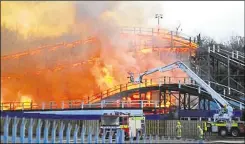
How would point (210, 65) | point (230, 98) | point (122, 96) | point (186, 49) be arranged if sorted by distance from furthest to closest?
point (186, 49), point (210, 65), point (122, 96), point (230, 98)

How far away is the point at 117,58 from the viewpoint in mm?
59969

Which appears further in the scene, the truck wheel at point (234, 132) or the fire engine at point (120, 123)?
the truck wheel at point (234, 132)

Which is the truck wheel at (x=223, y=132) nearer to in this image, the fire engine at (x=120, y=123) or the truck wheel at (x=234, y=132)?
the truck wheel at (x=234, y=132)

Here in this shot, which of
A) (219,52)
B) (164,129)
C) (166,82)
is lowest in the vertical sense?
(164,129)

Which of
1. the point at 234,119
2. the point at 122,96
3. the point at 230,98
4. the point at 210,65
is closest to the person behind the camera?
the point at 234,119

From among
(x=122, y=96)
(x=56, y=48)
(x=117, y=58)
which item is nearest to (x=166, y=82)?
(x=122, y=96)

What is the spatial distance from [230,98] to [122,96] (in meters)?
12.0

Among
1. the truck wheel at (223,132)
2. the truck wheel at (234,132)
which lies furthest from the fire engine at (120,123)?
the truck wheel at (234,132)

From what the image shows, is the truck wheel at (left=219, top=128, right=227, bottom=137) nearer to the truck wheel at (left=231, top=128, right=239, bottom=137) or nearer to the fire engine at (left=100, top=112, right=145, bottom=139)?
the truck wheel at (left=231, top=128, right=239, bottom=137)

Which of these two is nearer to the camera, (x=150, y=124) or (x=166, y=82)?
(x=150, y=124)

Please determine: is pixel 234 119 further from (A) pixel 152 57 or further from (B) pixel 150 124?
(A) pixel 152 57

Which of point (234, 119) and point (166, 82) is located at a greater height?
point (166, 82)

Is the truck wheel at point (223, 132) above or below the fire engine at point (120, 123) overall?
below

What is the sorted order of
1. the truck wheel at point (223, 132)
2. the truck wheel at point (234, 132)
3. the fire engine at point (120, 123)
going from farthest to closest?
the truck wheel at point (223, 132), the truck wheel at point (234, 132), the fire engine at point (120, 123)
